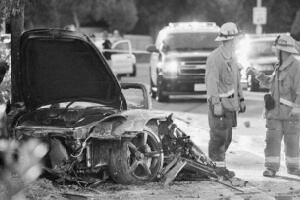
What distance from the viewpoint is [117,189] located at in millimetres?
Result: 8789

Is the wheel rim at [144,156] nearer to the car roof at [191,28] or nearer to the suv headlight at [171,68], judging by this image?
the suv headlight at [171,68]

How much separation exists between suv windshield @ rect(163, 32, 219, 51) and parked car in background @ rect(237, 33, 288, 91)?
11.6 feet

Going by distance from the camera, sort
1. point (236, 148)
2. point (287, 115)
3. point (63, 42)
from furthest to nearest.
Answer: point (236, 148) < point (287, 115) < point (63, 42)

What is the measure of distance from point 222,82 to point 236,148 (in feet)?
9.46

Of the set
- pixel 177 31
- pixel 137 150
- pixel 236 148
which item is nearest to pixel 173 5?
pixel 177 31

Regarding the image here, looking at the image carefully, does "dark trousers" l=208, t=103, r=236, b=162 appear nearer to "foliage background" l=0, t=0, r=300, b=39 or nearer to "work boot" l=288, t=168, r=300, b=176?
"work boot" l=288, t=168, r=300, b=176

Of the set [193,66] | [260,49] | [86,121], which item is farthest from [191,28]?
[86,121]

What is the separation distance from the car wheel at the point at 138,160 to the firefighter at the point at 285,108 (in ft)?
5.96

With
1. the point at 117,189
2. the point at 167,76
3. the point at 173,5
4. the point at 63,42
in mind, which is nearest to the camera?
the point at 117,189

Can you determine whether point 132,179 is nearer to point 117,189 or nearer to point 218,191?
point 117,189

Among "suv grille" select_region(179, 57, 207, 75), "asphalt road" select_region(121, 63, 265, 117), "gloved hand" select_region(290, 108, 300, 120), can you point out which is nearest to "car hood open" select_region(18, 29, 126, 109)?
"gloved hand" select_region(290, 108, 300, 120)

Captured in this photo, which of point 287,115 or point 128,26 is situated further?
point 128,26

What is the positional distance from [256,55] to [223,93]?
16729 millimetres

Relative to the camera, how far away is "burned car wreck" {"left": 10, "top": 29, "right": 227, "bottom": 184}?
28.9 feet
